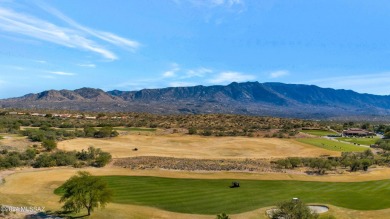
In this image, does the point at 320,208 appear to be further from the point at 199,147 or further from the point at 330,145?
the point at 330,145

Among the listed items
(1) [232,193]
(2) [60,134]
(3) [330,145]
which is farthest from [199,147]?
(1) [232,193]

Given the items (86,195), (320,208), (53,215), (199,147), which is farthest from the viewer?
(199,147)

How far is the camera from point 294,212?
36406 mm

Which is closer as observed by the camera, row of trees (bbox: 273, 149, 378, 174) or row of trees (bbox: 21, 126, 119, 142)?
row of trees (bbox: 273, 149, 378, 174)

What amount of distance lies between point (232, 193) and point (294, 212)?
54.7ft

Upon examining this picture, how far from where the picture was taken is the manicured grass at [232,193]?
153 ft

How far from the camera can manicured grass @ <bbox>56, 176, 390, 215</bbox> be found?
46.8 meters

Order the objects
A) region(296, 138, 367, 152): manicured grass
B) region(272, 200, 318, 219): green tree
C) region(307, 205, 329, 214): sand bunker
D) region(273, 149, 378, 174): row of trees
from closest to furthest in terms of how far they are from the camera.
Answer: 1. region(272, 200, 318, 219): green tree
2. region(307, 205, 329, 214): sand bunker
3. region(273, 149, 378, 174): row of trees
4. region(296, 138, 367, 152): manicured grass

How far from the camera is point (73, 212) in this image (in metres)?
43.0

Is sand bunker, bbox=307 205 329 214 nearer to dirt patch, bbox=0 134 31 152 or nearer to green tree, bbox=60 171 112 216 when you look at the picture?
green tree, bbox=60 171 112 216

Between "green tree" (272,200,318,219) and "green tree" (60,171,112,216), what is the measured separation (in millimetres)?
20068

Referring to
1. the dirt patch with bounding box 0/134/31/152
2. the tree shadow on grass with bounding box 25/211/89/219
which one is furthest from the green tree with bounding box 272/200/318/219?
the dirt patch with bounding box 0/134/31/152

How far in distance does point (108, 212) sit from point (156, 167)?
92.4ft

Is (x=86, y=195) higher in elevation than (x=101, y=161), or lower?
higher
